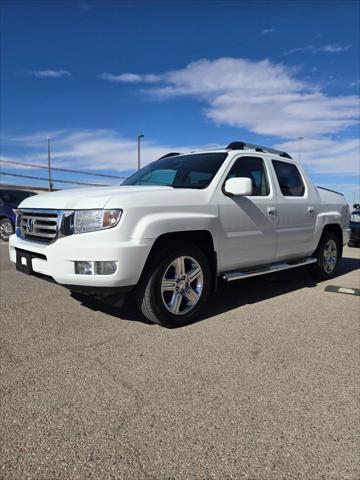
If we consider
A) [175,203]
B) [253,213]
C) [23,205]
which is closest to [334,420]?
[175,203]

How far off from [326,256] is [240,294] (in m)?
2.05

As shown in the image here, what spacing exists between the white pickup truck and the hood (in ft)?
0.03

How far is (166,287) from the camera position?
12.1 feet

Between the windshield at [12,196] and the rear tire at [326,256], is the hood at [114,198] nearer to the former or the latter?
the rear tire at [326,256]

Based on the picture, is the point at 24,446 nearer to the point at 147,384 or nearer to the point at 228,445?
the point at 147,384

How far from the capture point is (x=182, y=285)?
12.5 feet

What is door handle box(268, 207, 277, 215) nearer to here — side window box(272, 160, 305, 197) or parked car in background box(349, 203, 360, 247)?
side window box(272, 160, 305, 197)

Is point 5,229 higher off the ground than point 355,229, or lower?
higher

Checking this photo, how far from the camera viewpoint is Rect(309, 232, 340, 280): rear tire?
242 inches

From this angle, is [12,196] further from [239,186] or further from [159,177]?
[239,186]

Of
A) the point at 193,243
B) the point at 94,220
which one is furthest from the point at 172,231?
the point at 94,220

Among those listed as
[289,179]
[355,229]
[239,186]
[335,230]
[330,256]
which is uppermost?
[289,179]

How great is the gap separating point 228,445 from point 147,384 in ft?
2.57

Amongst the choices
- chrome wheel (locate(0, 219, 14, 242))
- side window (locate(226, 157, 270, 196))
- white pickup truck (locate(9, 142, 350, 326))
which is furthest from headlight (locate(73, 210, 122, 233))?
chrome wheel (locate(0, 219, 14, 242))
